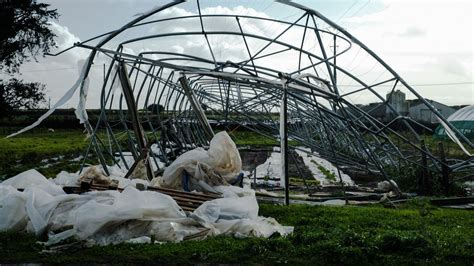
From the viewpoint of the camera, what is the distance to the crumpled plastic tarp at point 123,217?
747cm

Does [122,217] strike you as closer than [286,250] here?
No

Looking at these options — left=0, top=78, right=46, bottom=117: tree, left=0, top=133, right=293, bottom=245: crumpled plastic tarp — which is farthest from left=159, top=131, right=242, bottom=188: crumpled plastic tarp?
left=0, top=78, right=46, bottom=117: tree

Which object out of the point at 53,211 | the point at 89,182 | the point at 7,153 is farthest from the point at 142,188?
the point at 7,153

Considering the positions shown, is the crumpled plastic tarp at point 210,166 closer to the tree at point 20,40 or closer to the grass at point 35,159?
the grass at point 35,159

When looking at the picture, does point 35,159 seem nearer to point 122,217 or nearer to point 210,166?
point 210,166

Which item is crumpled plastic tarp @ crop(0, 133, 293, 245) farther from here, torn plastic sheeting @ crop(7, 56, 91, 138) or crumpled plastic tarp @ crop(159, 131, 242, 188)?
torn plastic sheeting @ crop(7, 56, 91, 138)

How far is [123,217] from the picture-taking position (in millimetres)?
7547

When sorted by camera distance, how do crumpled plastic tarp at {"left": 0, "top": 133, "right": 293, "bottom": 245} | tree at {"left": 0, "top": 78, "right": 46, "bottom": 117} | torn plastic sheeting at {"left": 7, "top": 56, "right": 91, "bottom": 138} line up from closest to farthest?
crumpled plastic tarp at {"left": 0, "top": 133, "right": 293, "bottom": 245} → torn plastic sheeting at {"left": 7, "top": 56, "right": 91, "bottom": 138} → tree at {"left": 0, "top": 78, "right": 46, "bottom": 117}

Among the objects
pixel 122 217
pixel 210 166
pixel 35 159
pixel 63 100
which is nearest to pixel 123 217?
pixel 122 217

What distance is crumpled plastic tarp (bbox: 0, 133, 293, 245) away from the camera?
7.47 meters

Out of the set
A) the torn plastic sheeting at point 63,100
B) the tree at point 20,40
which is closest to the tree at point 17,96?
the tree at point 20,40

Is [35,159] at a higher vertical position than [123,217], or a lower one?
higher

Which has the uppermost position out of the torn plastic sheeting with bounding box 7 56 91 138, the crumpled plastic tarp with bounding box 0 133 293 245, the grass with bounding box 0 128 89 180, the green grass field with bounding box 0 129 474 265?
the torn plastic sheeting with bounding box 7 56 91 138

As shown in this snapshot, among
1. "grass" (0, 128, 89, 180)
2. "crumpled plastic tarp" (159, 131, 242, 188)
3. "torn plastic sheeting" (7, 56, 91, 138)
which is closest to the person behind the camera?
"crumpled plastic tarp" (159, 131, 242, 188)
